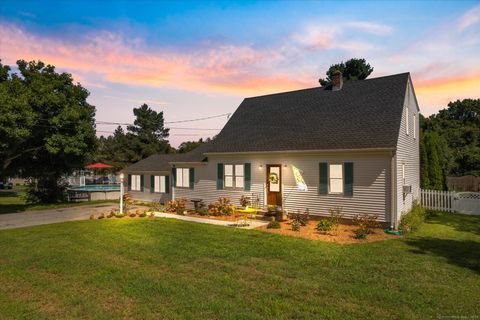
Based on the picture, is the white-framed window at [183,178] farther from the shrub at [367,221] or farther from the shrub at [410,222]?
the shrub at [410,222]

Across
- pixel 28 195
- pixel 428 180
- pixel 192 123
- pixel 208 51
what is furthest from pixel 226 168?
pixel 192 123

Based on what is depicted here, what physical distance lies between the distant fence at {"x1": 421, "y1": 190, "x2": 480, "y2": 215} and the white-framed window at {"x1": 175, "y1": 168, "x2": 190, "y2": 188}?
45.7 feet

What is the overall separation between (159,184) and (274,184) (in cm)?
988

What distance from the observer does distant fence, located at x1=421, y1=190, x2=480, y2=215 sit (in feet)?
52.5

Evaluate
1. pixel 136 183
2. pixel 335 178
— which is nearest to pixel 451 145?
pixel 335 178

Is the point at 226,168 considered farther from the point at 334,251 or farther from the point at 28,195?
the point at 28,195

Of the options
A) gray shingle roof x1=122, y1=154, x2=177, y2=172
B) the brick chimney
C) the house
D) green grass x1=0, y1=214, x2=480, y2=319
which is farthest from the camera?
gray shingle roof x1=122, y1=154, x2=177, y2=172

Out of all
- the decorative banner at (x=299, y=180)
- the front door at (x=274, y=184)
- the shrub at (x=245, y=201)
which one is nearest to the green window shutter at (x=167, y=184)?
the shrub at (x=245, y=201)

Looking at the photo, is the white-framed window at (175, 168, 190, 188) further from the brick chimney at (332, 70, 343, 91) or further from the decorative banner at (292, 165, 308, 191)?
the brick chimney at (332, 70, 343, 91)

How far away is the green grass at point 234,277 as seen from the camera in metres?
5.25

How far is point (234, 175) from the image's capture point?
17.1 meters

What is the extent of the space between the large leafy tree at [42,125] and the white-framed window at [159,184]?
506cm

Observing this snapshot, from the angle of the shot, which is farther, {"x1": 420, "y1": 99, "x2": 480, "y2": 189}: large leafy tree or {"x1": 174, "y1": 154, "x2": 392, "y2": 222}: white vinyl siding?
{"x1": 420, "y1": 99, "x2": 480, "y2": 189}: large leafy tree

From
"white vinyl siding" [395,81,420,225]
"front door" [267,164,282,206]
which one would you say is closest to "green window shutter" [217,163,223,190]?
"front door" [267,164,282,206]
